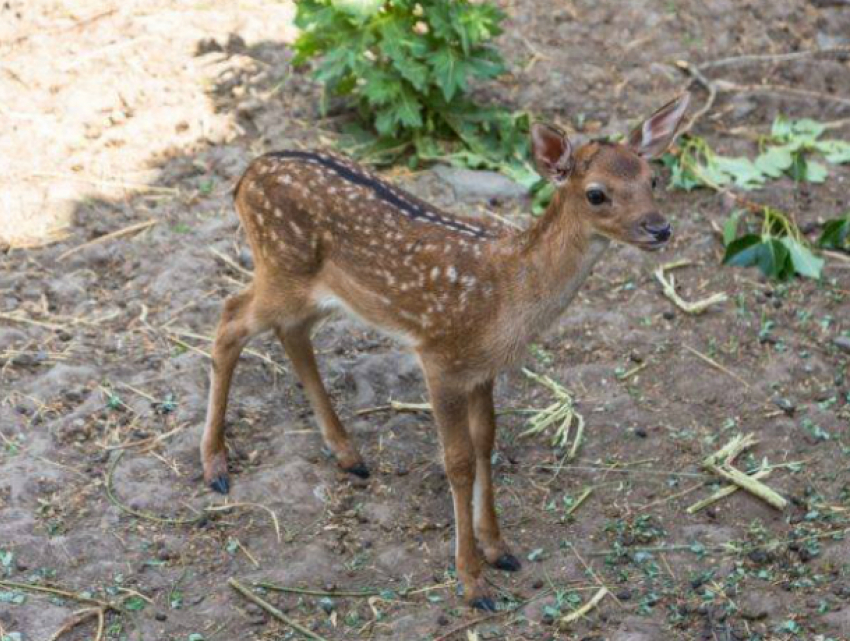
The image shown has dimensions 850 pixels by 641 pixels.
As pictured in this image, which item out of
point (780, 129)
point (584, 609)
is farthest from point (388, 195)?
point (780, 129)

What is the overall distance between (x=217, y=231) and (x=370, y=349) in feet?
4.02

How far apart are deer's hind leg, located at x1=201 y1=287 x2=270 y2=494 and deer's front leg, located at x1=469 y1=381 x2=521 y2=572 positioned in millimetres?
1086

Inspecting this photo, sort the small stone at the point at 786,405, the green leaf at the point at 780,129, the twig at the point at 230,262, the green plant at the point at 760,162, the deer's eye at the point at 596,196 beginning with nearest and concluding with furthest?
the deer's eye at the point at 596,196, the small stone at the point at 786,405, the twig at the point at 230,262, the green plant at the point at 760,162, the green leaf at the point at 780,129

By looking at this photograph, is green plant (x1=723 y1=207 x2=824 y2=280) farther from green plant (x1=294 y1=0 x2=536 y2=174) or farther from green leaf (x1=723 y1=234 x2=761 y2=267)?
green plant (x1=294 y1=0 x2=536 y2=174)

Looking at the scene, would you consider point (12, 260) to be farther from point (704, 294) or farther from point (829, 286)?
point (829, 286)

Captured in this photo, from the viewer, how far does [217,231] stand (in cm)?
762

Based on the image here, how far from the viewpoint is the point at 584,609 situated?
212 inches

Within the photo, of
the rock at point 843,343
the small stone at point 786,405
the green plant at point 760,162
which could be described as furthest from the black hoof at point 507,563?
the green plant at point 760,162

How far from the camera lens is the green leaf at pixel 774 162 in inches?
330

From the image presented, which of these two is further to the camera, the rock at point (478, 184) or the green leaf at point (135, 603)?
the rock at point (478, 184)

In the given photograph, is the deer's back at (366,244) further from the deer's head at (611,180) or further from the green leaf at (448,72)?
the green leaf at (448,72)

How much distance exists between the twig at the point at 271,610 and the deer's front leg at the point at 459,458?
68 cm

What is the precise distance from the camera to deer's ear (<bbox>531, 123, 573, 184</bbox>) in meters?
5.34

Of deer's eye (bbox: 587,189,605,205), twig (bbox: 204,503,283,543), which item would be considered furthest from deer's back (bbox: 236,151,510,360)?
twig (bbox: 204,503,283,543)
